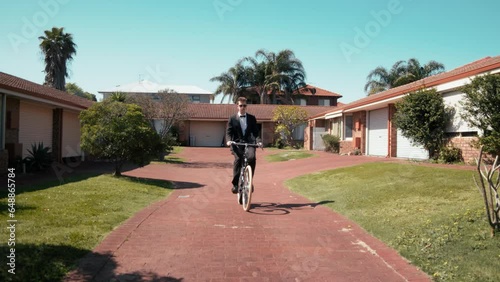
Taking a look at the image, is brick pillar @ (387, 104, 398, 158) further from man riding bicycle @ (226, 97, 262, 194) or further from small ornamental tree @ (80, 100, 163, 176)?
man riding bicycle @ (226, 97, 262, 194)

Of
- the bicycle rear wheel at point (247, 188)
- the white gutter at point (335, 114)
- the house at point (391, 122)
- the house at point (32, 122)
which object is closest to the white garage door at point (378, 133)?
the house at point (391, 122)

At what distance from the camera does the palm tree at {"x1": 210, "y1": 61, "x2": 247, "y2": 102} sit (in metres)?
45.4

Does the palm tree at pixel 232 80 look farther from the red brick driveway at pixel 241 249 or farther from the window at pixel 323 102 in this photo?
the red brick driveway at pixel 241 249

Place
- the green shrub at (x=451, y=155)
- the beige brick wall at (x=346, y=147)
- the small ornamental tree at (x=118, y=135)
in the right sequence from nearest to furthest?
the small ornamental tree at (x=118, y=135) < the green shrub at (x=451, y=155) < the beige brick wall at (x=346, y=147)

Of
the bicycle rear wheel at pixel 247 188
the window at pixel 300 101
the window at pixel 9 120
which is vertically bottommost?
the bicycle rear wheel at pixel 247 188

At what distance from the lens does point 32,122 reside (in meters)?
16.0

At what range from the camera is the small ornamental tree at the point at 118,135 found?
1238 cm

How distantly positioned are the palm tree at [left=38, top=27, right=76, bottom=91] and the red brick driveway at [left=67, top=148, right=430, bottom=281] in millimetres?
34002

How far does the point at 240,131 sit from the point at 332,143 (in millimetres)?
19001

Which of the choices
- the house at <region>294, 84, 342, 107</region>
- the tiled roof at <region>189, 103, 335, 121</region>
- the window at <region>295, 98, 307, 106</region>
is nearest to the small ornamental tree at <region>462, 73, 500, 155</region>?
the tiled roof at <region>189, 103, 335, 121</region>

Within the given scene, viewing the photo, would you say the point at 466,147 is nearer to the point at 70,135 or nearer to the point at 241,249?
the point at 241,249

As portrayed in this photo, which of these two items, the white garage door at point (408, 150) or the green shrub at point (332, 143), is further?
the green shrub at point (332, 143)

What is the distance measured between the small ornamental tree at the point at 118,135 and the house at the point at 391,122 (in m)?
9.95

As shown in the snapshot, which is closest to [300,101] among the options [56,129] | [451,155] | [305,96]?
[305,96]
